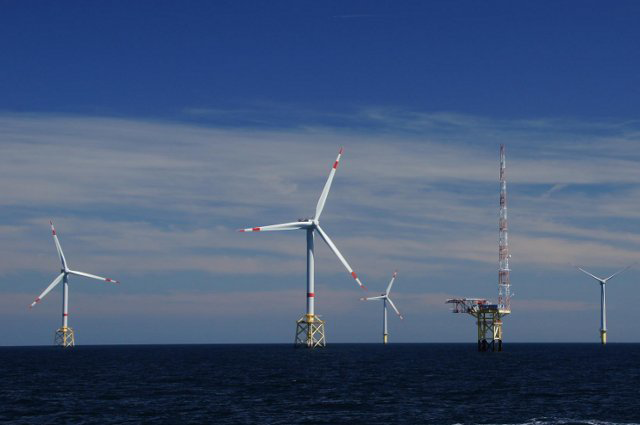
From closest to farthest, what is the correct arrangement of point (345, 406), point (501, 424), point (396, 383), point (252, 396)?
point (501, 424) < point (345, 406) < point (252, 396) < point (396, 383)

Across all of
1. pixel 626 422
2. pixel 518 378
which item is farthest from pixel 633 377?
pixel 626 422

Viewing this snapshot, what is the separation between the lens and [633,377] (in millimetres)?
143000

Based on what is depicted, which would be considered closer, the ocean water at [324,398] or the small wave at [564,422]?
the small wave at [564,422]

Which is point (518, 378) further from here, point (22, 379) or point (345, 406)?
point (22, 379)

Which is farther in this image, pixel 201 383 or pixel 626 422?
pixel 201 383

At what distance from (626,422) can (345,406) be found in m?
29.7

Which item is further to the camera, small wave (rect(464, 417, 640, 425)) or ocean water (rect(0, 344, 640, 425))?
ocean water (rect(0, 344, 640, 425))

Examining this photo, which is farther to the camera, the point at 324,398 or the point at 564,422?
the point at 324,398

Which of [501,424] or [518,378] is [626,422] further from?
[518,378]

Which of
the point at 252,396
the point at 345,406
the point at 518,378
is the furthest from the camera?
the point at 518,378

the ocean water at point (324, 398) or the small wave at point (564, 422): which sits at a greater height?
the small wave at point (564, 422)

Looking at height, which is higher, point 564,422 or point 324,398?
point 564,422

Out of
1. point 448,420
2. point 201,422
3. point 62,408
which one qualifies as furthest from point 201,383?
point 448,420

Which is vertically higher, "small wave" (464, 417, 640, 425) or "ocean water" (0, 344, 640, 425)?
"small wave" (464, 417, 640, 425)
